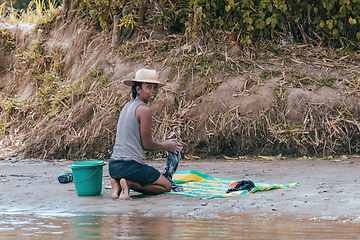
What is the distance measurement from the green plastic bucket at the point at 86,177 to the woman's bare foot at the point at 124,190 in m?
0.35

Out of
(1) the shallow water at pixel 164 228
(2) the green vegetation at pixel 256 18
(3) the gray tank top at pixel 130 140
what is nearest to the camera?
(1) the shallow water at pixel 164 228

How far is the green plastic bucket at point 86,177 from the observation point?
17.1 ft

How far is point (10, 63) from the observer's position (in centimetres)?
1300

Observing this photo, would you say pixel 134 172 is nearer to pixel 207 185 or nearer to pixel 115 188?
pixel 115 188

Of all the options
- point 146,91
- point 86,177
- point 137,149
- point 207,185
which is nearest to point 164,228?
point 137,149

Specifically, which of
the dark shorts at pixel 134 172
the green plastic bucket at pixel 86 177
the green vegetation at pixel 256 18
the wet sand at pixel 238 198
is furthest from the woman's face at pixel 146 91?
the green vegetation at pixel 256 18

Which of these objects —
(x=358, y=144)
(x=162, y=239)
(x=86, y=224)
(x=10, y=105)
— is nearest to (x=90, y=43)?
(x=10, y=105)

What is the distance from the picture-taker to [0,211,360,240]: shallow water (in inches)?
131

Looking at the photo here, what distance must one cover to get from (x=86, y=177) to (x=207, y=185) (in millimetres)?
1454

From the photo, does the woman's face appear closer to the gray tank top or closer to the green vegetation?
the gray tank top

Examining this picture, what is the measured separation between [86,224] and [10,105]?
845 cm

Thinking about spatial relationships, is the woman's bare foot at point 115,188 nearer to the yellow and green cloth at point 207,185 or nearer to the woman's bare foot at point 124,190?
the woman's bare foot at point 124,190

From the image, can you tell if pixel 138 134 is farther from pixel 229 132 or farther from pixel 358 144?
Answer: pixel 358 144

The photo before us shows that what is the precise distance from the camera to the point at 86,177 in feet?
17.3
